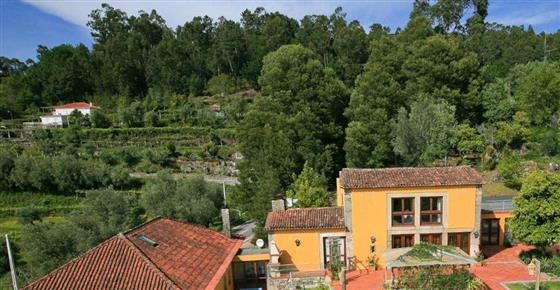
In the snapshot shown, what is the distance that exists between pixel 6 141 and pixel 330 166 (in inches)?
2215

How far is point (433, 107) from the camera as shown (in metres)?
30.7

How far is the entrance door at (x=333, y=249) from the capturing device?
58.6ft

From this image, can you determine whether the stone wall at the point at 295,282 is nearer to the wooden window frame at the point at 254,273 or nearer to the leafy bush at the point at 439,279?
the wooden window frame at the point at 254,273

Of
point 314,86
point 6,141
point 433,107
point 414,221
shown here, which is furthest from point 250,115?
point 6,141

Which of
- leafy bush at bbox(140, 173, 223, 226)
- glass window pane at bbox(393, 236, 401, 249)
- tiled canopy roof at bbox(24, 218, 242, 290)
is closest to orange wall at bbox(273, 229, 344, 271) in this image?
tiled canopy roof at bbox(24, 218, 242, 290)

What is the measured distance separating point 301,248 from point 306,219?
1424mm

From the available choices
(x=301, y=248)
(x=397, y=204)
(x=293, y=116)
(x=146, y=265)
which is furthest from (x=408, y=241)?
(x=293, y=116)

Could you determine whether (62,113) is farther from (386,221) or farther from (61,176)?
(386,221)

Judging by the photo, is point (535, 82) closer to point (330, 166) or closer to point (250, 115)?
point (330, 166)

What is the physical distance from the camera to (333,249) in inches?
707

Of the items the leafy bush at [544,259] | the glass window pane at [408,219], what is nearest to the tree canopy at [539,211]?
the leafy bush at [544,259]

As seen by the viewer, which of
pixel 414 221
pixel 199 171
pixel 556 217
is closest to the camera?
pixel 556 217

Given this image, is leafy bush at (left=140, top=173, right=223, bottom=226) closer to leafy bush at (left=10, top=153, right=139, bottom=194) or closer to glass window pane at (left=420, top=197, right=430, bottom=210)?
leafy bush at (left=10, top=153, right=139, bottom=194)

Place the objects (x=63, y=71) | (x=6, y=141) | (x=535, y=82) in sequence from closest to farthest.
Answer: (x=535, y=82)
(x=6, y=141)
(x=63, y=71)
